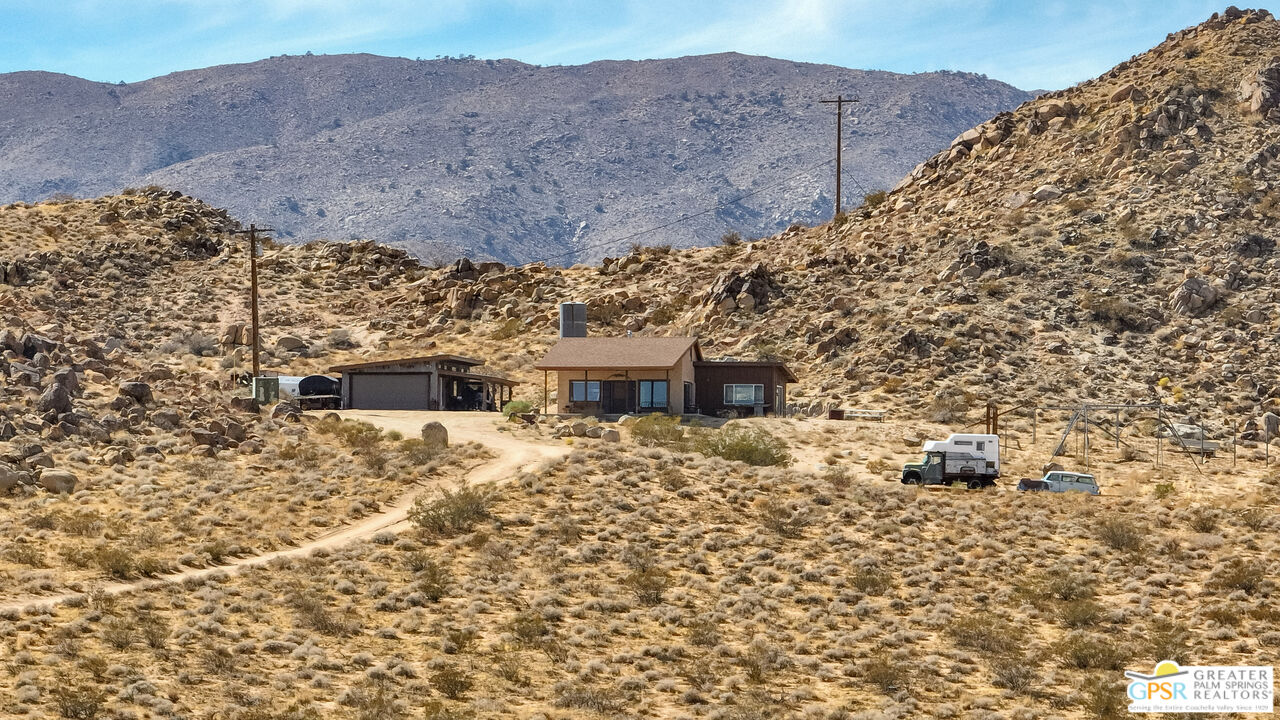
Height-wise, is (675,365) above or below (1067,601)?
above

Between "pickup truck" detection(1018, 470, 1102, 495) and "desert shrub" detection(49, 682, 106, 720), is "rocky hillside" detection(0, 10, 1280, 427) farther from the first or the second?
"desert shrub" detection(49, 682, 106, 720)

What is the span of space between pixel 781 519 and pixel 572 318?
1469 inches

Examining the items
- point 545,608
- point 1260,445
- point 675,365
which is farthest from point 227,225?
point 545,608

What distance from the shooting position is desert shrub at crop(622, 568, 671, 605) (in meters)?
37.1

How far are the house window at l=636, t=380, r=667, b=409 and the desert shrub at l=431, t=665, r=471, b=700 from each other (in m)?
38.8

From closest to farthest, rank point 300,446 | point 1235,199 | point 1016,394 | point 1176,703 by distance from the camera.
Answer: point 1176,703
point 300,446
point 1016,394
point 1235,199

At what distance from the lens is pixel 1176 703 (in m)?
30.2

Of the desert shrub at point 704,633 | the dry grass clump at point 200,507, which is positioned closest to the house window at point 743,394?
the dry grass clump at point 200,507

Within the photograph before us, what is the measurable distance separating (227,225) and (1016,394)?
224 ft

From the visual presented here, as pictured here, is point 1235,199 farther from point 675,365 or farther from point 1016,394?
point 675,365

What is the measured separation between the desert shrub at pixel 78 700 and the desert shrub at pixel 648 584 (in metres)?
13.9

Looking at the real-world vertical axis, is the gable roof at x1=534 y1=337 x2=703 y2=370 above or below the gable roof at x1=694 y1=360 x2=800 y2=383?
above

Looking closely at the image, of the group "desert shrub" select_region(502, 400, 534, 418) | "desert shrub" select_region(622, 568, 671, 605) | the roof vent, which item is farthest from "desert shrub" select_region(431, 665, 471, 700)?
the roof vent

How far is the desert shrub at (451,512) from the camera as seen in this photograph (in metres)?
42.9
